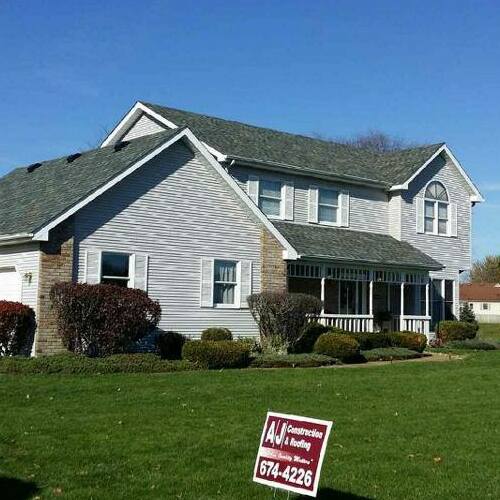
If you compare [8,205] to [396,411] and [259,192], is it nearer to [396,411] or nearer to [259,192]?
[259,192]

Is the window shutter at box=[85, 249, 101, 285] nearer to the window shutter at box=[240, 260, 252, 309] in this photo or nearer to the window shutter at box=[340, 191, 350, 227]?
the window shutter at box=[240, 260, 252, 309]

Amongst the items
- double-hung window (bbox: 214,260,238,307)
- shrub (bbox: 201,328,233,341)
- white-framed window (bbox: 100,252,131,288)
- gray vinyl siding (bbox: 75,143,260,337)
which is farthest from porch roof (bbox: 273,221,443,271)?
white-framed window (bbox: 100,252,131,288)

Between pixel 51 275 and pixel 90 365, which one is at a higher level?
pixel 51 275

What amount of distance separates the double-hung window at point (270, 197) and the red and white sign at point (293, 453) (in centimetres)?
2092

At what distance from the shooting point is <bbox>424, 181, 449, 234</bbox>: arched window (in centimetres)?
3272

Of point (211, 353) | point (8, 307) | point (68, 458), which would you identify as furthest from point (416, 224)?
point (68, 458)

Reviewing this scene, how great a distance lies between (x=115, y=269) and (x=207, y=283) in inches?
119

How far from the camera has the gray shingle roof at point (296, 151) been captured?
90.2 ft

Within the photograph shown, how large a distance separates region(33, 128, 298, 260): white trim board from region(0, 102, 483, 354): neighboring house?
37 millimetres

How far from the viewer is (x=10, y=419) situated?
10.9 metres

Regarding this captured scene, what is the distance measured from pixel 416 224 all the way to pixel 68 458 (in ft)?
82.9

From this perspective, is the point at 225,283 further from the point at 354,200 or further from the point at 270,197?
the point at 354,200

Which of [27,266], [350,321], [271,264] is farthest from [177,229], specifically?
[350,321]

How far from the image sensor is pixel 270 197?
2756cm
